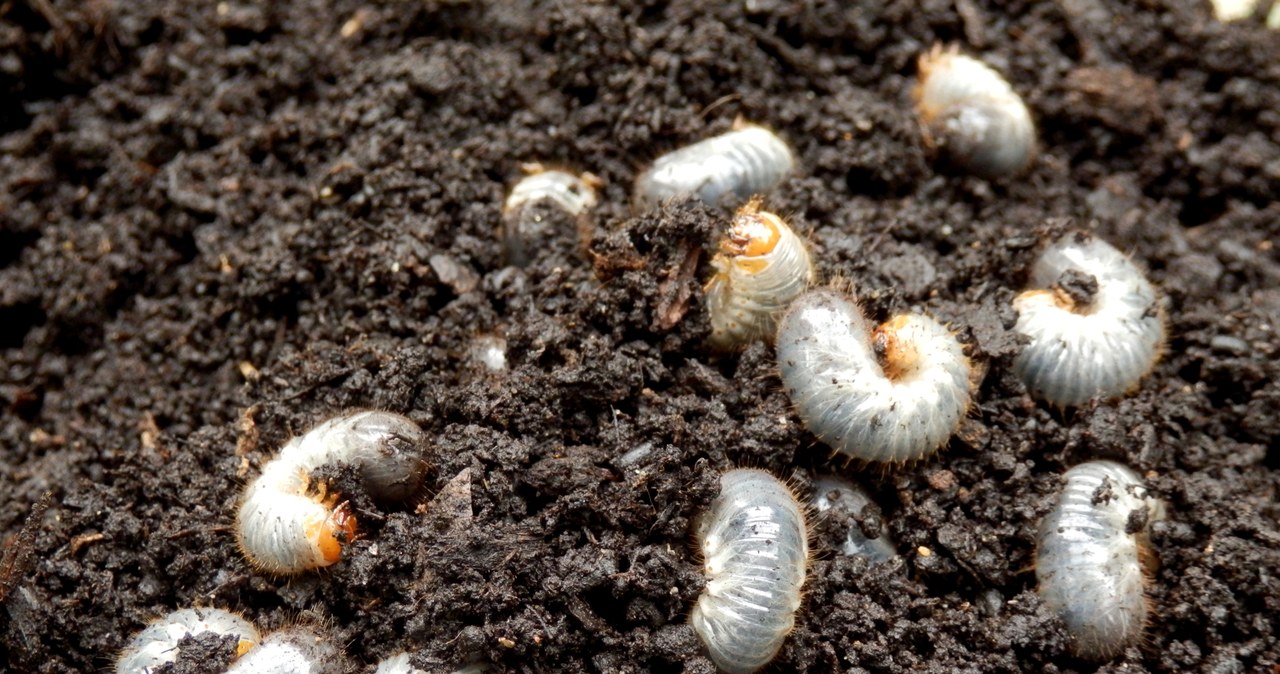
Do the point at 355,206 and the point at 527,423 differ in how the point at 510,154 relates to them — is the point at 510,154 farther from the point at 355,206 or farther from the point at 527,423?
the point at 527,423

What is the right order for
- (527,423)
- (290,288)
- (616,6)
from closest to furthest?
(527,423) < (290,288) < (616,6)

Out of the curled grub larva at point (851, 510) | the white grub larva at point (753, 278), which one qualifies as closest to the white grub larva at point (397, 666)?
the curled grub larva at point (851, 510)

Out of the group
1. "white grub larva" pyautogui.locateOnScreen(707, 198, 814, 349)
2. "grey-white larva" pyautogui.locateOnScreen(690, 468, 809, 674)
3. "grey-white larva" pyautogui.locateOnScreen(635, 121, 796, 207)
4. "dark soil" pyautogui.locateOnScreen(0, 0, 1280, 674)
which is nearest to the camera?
"grey-white larva" pyautogui.locateOnScreen(690, 468, 809, 674)

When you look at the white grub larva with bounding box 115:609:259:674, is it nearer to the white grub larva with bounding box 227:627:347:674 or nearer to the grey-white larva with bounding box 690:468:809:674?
the white grub larva with bounding box 227:627:347:674

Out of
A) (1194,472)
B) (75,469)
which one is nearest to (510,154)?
(75,469)

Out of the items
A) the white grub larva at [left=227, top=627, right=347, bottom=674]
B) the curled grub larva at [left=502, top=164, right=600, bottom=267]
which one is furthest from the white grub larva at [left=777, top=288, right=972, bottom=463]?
the white grub larva at [left=227, top=627, right=347, bottom=674]

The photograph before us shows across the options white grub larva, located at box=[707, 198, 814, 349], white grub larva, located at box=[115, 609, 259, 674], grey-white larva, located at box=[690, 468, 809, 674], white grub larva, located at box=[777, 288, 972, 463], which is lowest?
white grub larva, located at box=[115, 609, 259, 674]

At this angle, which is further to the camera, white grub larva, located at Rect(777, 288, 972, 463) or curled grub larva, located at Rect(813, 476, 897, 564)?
curled grub larva, located at Rect(813, 476, 897, 564)
